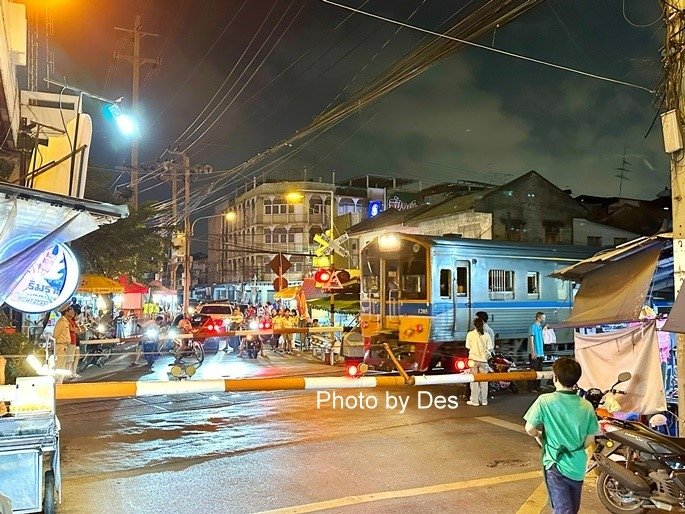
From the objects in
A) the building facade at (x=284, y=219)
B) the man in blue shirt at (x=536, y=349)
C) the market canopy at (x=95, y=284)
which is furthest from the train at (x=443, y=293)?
the building facade at (x=284, y=219)

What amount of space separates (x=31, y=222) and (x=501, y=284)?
12283 mm

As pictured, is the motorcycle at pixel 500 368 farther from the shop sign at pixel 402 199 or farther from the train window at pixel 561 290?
the shop sign at pixel 402 199

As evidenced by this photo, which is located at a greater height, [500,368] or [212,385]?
[212,385]

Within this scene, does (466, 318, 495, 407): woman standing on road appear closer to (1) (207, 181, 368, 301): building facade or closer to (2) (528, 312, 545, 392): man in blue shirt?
(2) (528, 312, 545, 392): man in blue shirt

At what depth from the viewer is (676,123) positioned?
702cm

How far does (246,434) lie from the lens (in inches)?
352

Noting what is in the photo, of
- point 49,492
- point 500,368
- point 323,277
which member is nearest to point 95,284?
point 323,277

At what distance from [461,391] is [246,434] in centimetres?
546

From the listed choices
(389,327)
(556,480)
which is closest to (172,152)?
(389,327)

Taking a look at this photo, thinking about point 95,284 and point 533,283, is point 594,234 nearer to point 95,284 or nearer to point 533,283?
point 533,283

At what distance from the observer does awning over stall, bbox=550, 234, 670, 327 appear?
7.57 meters

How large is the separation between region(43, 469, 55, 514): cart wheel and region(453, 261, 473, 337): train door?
10.8 m

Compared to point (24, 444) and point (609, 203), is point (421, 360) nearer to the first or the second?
point (24, 444)

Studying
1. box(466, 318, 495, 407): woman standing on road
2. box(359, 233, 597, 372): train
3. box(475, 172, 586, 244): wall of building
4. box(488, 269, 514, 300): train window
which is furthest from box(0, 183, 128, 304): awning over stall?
box(475, 172, 586, 244): wall of building
